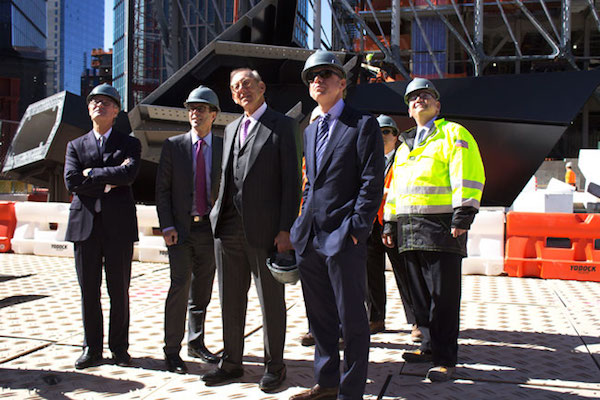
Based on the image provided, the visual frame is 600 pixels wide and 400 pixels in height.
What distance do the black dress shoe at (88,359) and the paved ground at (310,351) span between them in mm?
60

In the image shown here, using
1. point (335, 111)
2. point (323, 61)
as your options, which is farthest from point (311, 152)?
point (323, 61)

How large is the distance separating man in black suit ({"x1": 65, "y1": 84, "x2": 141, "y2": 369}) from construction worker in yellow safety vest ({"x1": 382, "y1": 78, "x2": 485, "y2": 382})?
190cm

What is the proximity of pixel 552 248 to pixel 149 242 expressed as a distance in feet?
19.4

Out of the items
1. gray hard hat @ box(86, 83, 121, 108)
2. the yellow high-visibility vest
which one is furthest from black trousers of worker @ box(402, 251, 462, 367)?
gray hard hat @ box(86, 83, 121, 108)

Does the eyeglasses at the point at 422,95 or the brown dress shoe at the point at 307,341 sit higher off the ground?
the eyeglasses at the point at 422,95

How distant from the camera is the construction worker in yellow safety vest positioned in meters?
3.43

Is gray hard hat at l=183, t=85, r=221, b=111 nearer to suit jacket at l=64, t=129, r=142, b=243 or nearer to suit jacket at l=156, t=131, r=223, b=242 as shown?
suit jacket at l=156, t=131, r=223, b=242

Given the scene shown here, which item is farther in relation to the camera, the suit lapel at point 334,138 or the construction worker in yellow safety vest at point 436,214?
the construction worker in yellow safety vest at point 436,214

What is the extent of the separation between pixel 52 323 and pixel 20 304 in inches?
37.3

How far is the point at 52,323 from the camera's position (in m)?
4.67

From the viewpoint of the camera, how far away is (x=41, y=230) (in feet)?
30.1

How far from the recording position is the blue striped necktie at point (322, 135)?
2971 mm

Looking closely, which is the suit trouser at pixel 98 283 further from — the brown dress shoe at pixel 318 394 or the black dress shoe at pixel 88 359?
the brown dress shoe at pixel 318 394

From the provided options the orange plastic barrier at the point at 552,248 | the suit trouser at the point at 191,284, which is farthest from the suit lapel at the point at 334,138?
the orange plastic barrier at the point at 552,248
